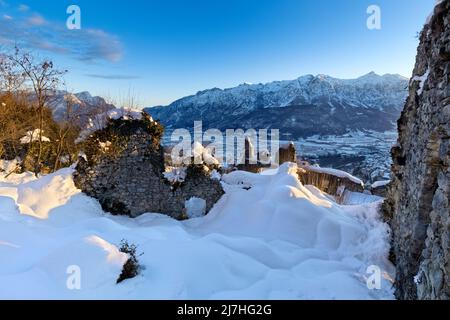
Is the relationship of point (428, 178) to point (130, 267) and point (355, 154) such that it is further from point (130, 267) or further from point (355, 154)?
point (355, 154)

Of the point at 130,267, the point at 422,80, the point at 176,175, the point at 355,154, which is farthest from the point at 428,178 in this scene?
the point at 355,154

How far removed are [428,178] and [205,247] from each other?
3.85m

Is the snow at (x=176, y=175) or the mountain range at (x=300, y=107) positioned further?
the mountain range at (x=300, y=107)

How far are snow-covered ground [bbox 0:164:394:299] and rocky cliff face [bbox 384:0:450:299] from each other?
1.05m

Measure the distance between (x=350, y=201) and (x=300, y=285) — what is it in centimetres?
1340

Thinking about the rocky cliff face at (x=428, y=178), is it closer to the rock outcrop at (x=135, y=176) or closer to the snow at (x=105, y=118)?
the rock outcrop at (x=135, y=176)

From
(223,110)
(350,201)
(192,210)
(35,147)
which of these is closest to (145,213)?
(192,210)

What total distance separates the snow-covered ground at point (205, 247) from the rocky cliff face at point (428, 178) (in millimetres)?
1053

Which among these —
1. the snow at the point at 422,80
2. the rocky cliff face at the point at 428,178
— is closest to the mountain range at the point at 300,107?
the rocky cliff face at the point at 428,178

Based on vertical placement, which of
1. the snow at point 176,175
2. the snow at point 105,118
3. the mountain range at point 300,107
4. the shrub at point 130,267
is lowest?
the shrub at point 130,267

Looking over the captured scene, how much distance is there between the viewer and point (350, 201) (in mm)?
17953

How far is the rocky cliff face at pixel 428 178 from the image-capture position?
3.59 metres

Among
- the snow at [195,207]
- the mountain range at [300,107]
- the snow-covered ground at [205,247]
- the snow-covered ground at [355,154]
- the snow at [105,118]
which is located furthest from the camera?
the mountain range at [300,107]
